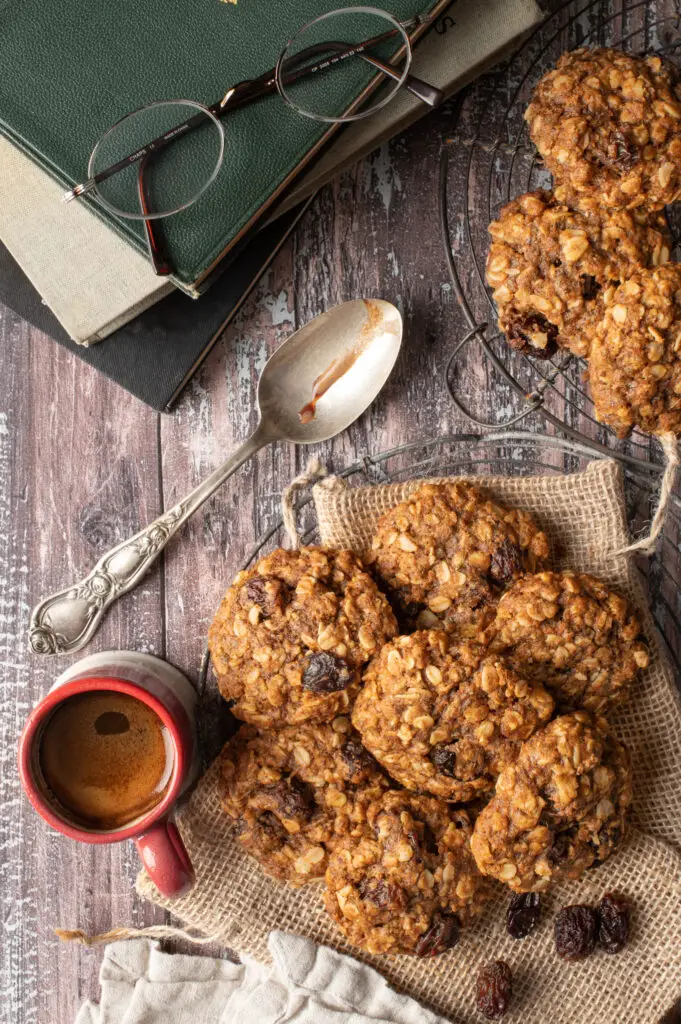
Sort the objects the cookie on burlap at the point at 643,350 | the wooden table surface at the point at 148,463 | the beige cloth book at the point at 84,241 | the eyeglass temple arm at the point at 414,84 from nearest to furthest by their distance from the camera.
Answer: the cookie on burlap at the point at 643,350
the eyeglass temple arm at the point at 414,84
the beige cloth book at the point at 84,241
the wooden table surface at the point at 148,463

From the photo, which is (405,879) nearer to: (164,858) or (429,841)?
(429,841)

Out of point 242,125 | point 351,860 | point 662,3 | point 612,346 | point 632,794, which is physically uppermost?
point 242,125

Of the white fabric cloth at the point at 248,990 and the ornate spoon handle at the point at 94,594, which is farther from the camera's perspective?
the ornate spoon handle at the point at 94,594

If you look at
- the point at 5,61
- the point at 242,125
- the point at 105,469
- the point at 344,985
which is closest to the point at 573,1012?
the point at 344,985

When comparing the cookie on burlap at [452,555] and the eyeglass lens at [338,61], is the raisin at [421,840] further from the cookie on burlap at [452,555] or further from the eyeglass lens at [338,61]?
the eyeglass lens at [338,61]

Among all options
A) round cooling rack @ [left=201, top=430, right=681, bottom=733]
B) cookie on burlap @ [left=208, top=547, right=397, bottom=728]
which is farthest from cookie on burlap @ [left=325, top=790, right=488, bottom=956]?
round cooling rack @ [left=201, top=430, right=681, bottom=733]

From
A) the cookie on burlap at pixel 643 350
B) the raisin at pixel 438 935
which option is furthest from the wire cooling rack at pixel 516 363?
the raisin at pixel 438 935

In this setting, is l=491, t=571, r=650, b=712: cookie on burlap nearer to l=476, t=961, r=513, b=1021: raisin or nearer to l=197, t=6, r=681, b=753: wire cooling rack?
l=197, t=6, r=681, b=753: wire cooling rack

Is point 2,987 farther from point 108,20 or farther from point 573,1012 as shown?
point 108,20
